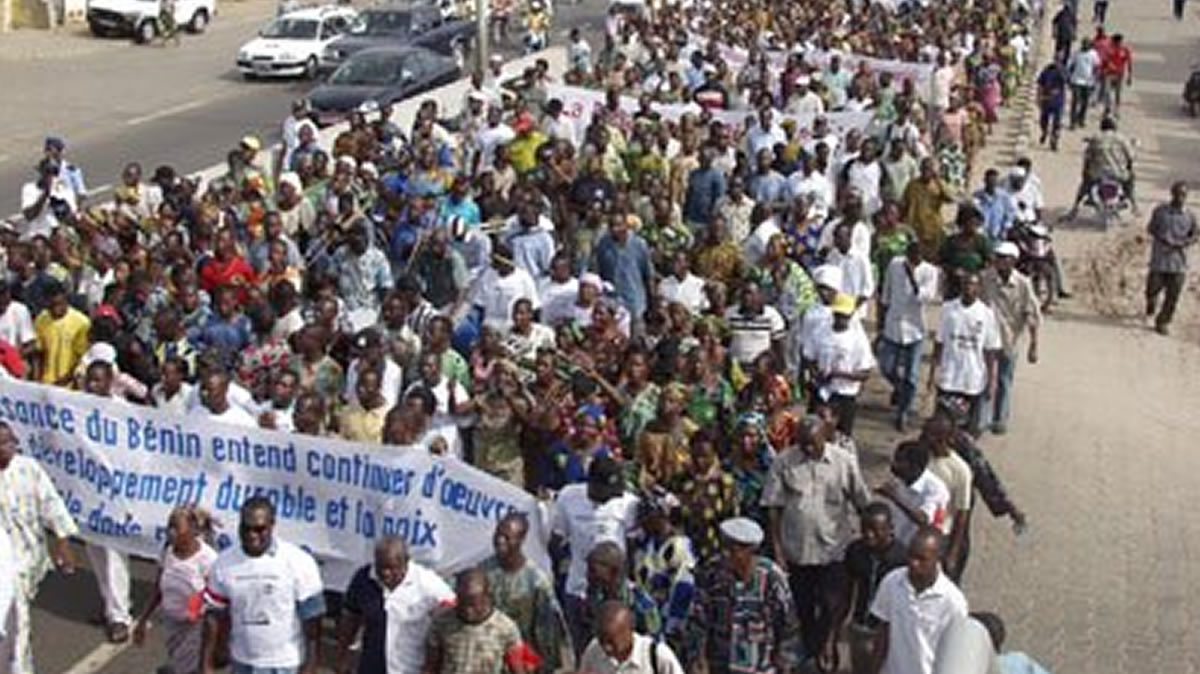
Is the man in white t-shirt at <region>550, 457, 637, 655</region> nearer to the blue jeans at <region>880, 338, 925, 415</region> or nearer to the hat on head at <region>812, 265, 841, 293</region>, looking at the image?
the hat on head at <region>812, 265, 841, 293</region>

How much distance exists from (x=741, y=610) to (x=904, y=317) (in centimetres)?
553

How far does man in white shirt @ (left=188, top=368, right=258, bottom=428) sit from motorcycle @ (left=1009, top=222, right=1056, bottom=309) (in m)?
5.97

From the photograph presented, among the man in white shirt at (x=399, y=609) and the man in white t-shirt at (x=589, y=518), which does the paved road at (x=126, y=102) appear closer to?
the man in white t-shirt at (x=589, y=518)

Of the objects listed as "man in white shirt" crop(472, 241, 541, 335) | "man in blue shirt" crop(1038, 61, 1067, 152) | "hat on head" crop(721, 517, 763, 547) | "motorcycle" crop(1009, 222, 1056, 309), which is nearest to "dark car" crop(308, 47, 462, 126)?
"man in blue shirt" crop(1038, 61, 1067, 152)

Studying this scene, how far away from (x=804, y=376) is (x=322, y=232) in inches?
177

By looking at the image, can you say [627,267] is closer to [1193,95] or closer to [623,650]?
[623,650]

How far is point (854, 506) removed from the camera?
9.18 metres

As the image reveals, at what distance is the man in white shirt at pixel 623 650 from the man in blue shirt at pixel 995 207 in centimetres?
884

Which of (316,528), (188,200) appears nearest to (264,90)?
(188,200)

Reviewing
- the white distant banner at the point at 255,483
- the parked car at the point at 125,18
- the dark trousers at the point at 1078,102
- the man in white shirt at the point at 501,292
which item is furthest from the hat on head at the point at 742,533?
the parked car at the point at 125,18

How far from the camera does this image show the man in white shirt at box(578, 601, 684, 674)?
7082mm

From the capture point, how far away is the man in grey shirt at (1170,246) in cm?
1609

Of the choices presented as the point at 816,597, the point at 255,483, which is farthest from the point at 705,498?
the point at 255,483

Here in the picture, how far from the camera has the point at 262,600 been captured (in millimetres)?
7930
